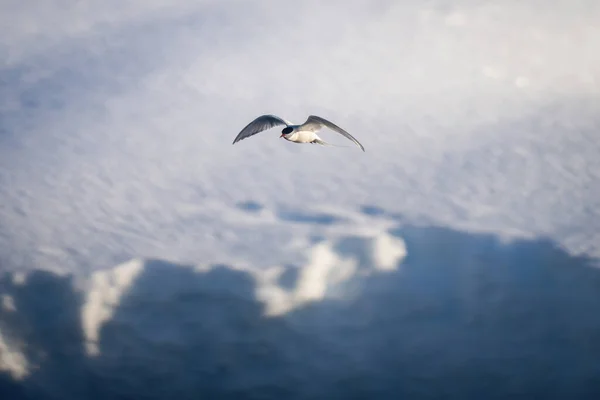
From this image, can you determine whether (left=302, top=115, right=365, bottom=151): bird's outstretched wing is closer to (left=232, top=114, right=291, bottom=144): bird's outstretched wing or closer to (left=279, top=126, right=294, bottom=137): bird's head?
(left=279, top=126, right=294, bottom=137): bird's head

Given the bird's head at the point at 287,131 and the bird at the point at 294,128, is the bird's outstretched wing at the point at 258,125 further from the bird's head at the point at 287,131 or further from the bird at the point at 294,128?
the bird's head at the point at 287,131

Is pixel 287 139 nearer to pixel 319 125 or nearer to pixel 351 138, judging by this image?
pixel 319 125

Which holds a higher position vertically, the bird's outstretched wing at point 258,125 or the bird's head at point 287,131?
the bird's outstretched wing at point 258,125

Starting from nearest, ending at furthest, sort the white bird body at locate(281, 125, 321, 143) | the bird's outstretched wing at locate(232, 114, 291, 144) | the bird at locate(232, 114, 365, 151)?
the bird at locate(232, 114, 365, 151), the white bird body at locate(281, 125, 321, 143), the bird's outstretched wing at locate(232, 114, 291, 144)

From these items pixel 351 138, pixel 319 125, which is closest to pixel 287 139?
pixel 319 125

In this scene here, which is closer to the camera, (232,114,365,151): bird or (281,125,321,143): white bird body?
(232,114,365,151): bird

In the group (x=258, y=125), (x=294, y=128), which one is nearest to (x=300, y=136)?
(x=294, y=128)

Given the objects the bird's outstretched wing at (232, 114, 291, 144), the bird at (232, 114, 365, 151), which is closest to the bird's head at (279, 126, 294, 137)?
the bird at (232, 114, 365, 151)

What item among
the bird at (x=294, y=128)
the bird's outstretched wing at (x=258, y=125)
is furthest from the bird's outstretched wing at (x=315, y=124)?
the bird's outstretched wing at (x=258, y=125)

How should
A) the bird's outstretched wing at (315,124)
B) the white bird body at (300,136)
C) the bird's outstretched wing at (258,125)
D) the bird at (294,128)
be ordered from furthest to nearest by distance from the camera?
the bird's outstretched wing at (258,125)
the white bird body at (300,136)
the bird at (294,128)
the bird's outstretched wing at (315,124)

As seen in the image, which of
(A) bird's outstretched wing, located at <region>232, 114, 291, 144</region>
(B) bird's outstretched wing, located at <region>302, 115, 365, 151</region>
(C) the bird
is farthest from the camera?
(A) bird's outstretched wing, located at <region>232, 114, 291, 144</region>
